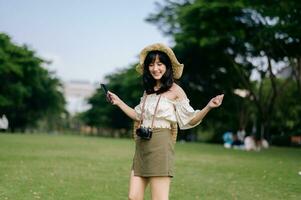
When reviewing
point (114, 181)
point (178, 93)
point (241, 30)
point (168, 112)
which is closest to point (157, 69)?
point (178, 93)

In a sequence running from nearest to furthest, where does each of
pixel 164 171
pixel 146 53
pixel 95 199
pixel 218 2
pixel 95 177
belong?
pixel 164 171
pixel 146 53
pixel 95 199
pixel 95 177
pixel 218 2

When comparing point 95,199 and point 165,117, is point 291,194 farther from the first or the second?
point 165,117

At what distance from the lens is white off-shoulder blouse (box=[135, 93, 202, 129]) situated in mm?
4574

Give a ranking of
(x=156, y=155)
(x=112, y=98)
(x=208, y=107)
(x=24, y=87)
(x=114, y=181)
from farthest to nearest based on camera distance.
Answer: (x=24, y=87)
(x=114, y=181)
(x=112, y=98)
(x=156, y=155)
(x=208, y=107)

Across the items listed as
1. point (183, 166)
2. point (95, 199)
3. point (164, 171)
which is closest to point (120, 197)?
point (95, 199)

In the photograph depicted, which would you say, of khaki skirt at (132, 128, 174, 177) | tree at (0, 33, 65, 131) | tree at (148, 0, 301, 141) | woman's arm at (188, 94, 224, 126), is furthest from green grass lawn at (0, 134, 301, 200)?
tree at (0, 33, 65, 131)

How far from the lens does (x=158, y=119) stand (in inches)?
181

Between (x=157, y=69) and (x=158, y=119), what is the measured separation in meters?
0.45

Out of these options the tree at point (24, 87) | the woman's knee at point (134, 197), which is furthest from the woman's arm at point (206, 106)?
the tree at point (24, 87)

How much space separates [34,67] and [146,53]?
49.6 m

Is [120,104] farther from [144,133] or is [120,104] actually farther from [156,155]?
[156,155]

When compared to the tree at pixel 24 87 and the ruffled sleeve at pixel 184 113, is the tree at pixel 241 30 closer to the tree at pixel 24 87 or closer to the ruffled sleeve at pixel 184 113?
the tree at pixel 24 87

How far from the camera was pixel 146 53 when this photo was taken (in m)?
4.81

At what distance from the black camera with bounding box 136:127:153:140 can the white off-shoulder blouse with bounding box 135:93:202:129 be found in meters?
0.11
